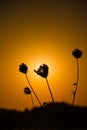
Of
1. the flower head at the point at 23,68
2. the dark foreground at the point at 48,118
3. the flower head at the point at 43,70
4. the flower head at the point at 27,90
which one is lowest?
the dark foreground at the point at 48,118

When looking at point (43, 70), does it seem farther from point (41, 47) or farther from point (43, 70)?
point (41, 47)

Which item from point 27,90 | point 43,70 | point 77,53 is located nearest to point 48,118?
point 27,90

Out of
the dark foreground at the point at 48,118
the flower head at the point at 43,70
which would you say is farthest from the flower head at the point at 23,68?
the dark foreground at the point at 48,118

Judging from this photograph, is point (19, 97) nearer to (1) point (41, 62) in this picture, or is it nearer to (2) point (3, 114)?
(2) point (3, 114)

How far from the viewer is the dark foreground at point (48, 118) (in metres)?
2.17

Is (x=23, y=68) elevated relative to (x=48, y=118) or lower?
elevated

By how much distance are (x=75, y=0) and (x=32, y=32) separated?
0.42 meters

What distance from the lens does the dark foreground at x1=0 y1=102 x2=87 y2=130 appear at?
2.17 metres

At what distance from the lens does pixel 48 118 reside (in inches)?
88.0

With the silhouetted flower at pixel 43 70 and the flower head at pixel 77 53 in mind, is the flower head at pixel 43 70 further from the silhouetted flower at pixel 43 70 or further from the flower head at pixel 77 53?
the flower head at pixel 77 53

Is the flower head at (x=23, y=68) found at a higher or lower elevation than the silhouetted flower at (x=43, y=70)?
higher

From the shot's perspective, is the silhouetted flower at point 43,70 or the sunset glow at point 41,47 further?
the sunset glow at point 41,47

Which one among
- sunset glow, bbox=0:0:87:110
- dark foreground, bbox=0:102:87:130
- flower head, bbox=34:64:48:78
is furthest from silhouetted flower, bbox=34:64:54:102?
dark foreground, bbox=0:102:87:130

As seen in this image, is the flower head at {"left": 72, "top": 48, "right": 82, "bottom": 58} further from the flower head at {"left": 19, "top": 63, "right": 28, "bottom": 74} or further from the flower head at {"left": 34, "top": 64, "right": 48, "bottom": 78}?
the flower head at {"left": 19, "top": 63, "right": 28, "bottom": 74}
